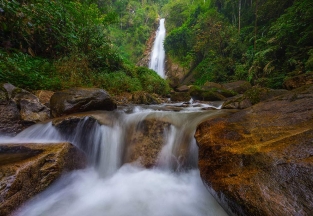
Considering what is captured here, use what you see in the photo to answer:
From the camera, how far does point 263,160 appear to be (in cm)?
168

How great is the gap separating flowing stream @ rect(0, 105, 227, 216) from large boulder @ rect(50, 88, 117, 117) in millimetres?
668

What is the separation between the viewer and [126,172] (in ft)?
10.1

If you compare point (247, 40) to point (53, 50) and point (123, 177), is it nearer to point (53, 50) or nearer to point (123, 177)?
point (53, 50)

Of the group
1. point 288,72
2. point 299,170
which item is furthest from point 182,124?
point 288,72

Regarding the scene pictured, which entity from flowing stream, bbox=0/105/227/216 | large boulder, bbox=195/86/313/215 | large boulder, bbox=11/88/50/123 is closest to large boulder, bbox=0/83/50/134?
large boulder, bbox=11/88/50/123

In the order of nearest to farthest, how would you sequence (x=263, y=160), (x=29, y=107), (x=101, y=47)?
(x=263, y=160), (x=29, y=107), (x=101, y=47)

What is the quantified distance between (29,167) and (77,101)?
2.49m

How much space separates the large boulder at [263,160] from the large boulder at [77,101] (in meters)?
3.08

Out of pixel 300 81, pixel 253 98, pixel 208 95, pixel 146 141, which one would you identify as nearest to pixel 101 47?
pixel 208 95

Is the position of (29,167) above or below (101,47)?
below

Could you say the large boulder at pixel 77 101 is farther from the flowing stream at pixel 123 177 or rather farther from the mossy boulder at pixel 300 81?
the mossy boulder at pixel 300 81

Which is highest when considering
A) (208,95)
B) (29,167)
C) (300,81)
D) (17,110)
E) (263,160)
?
(300,81)

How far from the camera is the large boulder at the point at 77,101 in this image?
13.4ft

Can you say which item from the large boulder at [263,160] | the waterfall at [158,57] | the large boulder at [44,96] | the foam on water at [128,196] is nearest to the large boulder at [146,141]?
the foam on water at [128,196]
